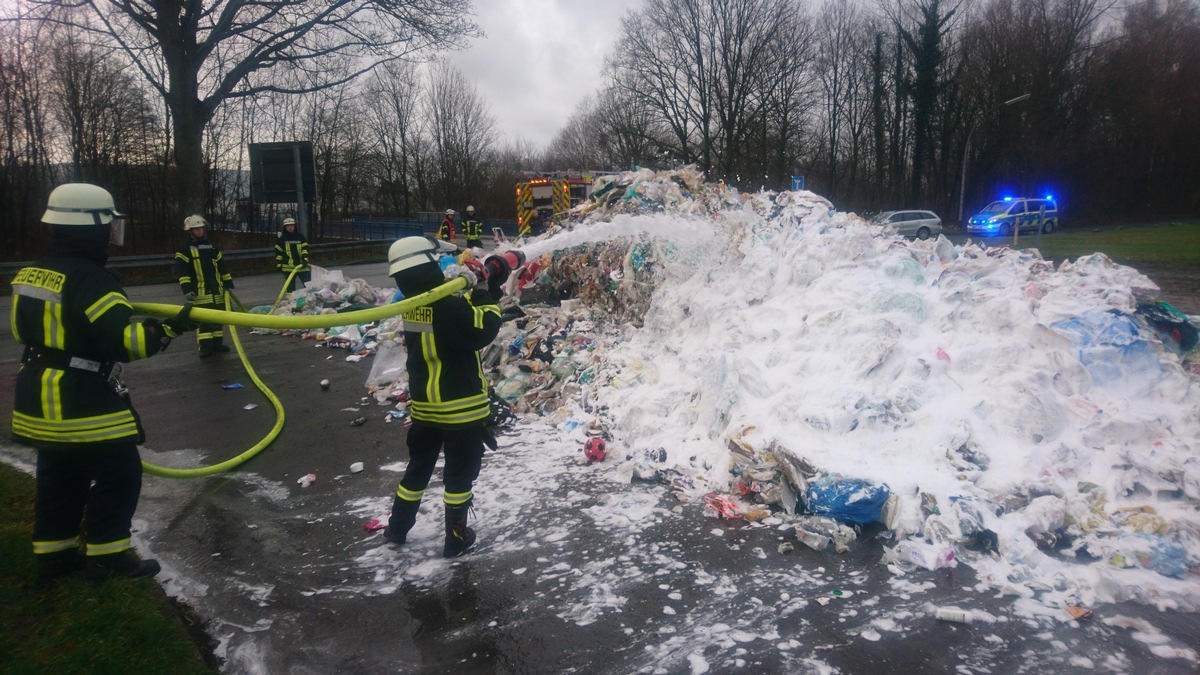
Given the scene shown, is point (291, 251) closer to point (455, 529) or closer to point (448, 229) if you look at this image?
point (448, 229)

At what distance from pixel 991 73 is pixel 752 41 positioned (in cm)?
1739

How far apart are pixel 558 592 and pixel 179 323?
2436mm

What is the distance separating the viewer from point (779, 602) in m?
3.58

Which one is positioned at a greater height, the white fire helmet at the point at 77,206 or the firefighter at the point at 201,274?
the white fire helmet at the point at 77,206

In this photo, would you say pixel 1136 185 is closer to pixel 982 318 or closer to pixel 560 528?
pixel 982 318

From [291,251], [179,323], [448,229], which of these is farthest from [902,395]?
[448,229]

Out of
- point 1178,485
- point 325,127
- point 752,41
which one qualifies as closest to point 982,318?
point 1178,485

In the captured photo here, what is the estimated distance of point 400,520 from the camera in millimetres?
4191

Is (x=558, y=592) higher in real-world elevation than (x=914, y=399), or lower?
lower

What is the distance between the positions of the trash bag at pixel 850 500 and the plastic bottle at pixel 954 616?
907mm

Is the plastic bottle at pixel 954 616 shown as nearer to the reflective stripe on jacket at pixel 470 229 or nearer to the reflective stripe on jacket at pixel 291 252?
the reflective stripe on jacket at pixel 291 252

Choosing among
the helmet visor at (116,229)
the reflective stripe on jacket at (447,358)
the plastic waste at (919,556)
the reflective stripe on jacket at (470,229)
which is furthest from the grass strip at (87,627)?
the reflective stripe on jacket at (470,229)

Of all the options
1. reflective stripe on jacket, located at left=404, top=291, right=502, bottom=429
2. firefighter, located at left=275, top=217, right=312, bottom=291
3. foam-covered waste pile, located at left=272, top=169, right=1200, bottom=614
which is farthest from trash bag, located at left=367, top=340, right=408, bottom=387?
firefighter, located at left=275, top=217, right=312, bottom=291

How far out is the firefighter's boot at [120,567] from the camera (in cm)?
349
